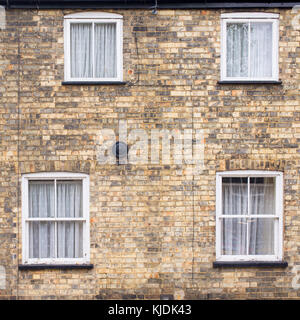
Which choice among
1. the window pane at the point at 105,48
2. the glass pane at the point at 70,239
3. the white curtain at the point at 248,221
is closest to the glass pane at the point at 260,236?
the white curtain at the point at 248,221

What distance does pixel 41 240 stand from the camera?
6.20 m

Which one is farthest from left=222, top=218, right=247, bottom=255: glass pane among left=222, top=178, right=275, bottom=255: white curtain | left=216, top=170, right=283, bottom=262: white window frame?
left=216, top=170, right=283, bottom=262: white window frame

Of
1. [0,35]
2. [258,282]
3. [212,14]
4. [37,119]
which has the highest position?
[212,14]

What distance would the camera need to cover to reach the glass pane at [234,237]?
6203mm

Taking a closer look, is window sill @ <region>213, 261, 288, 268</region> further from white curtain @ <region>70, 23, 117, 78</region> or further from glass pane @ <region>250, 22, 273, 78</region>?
white curtain @ <region>70, 23, 117, 78</region>

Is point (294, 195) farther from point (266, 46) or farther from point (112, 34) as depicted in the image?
point (112, 34)

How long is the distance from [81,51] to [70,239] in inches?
137

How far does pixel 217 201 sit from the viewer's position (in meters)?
6.04

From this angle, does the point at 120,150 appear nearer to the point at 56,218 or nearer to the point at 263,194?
the point at 56,218

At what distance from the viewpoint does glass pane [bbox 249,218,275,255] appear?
6.21 meters

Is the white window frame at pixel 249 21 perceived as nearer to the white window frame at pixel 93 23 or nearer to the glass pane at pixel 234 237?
the white window frame at pixel 93 23

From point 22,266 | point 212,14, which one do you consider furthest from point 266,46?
point 22,266
